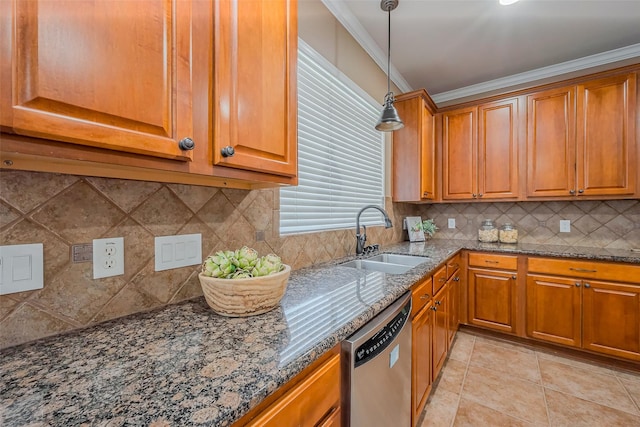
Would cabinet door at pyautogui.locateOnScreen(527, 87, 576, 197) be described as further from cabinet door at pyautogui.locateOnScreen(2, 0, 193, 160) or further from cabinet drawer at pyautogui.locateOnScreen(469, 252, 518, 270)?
cabinet door at pyautogui.locateOnScreen(2, 0, 193, 160)

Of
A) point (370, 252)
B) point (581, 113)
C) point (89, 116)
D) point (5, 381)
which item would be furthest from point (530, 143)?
point (5, 381)

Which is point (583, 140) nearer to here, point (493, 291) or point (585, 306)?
point (585, 306)

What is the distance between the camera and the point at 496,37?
233 centimetres

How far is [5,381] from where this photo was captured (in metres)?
0.56

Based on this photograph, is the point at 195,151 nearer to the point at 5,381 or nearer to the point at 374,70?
the point at 5,381

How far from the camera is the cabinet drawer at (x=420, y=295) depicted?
1.40 meters

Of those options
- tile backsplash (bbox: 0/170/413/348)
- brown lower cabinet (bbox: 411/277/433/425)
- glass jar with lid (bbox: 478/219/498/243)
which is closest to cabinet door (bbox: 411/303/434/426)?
brown lower cabinet (bbox: 411/277/433/425)

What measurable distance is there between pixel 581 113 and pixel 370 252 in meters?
2.24

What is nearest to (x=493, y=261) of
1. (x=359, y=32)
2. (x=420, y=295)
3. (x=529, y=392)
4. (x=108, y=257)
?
(x=529, y=392)

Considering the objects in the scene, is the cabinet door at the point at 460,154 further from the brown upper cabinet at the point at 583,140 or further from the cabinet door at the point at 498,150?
the brown upper cabinet at the point at 583,140

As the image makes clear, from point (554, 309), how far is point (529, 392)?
82 cm

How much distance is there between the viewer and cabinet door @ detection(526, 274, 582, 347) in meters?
2.24

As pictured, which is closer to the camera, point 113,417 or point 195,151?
point 113,417

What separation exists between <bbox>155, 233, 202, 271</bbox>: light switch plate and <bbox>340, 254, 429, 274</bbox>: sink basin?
97 cm
